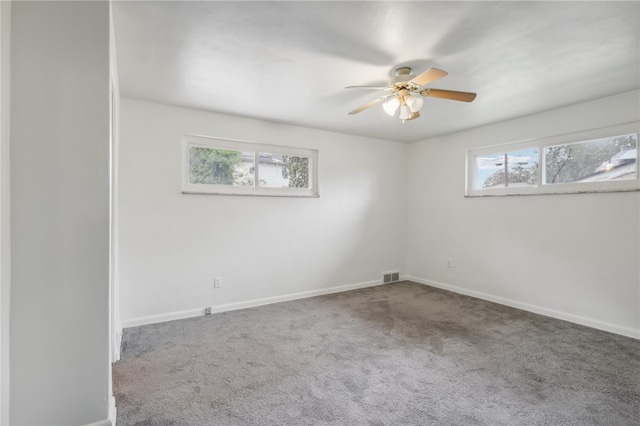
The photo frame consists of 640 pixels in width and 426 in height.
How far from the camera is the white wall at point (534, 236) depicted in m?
2.89

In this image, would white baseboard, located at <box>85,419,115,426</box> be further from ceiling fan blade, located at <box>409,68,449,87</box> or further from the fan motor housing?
the fan motor housing

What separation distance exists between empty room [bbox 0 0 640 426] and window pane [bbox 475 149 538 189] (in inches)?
1.0

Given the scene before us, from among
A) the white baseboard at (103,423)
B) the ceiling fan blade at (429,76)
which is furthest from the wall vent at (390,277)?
the white baseboard at (103,423)

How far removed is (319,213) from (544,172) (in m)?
2.67

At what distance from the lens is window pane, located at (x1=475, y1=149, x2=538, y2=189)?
143 inches

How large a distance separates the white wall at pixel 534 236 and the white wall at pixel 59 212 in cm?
397

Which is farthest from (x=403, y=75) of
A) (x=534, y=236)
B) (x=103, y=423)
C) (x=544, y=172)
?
(x=103, y=423)

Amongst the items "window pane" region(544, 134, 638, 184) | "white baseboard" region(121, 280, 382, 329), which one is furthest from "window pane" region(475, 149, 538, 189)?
"white baseboard" region(121, 280, 382, 329)

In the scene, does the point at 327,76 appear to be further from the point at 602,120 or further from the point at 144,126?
the point at 602,120

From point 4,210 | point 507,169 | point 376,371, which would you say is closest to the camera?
point 4,210

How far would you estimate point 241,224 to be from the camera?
11.8 feet

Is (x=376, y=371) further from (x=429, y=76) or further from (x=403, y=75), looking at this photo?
(x=403, y=75)

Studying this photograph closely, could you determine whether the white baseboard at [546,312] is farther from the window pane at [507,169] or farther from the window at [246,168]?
the window at [246,168]

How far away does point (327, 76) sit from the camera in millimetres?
2461
